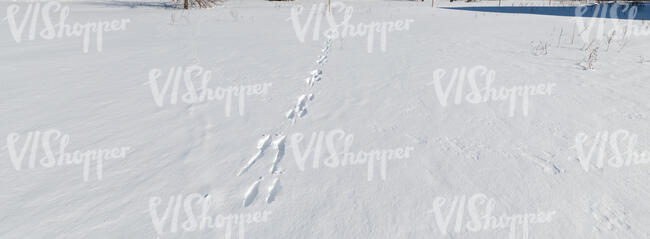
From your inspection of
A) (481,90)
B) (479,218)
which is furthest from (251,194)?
(481,90)

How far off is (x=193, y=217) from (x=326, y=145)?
115 cm

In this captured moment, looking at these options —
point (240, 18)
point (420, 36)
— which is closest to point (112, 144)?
point (420, 36)

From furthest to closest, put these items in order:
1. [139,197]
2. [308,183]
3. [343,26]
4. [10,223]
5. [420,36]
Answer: [343,26] < [420,36] < [308,183] < [139,197] < [10,223]

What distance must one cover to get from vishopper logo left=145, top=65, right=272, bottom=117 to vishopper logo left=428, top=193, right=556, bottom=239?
2081 millimetres

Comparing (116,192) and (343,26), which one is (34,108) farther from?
(343,26)

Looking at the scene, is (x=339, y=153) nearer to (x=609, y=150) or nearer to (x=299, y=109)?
(x=299, y=109)

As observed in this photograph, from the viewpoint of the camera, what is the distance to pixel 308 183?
6.99 feet

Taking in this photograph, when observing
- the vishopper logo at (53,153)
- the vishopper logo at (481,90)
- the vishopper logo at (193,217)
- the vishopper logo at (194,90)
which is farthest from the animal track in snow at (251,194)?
the vishopper logo at (481,90)

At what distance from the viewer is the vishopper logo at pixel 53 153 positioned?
7.55ft

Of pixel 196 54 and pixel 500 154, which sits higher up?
pixel 196 54

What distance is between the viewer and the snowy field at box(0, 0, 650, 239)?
1796 millimetres

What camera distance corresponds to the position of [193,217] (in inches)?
71.7

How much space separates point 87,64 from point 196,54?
148 cm

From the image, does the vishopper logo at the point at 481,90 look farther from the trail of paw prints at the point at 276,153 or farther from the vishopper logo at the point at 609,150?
the trail of paw prints at the point at 276,153
